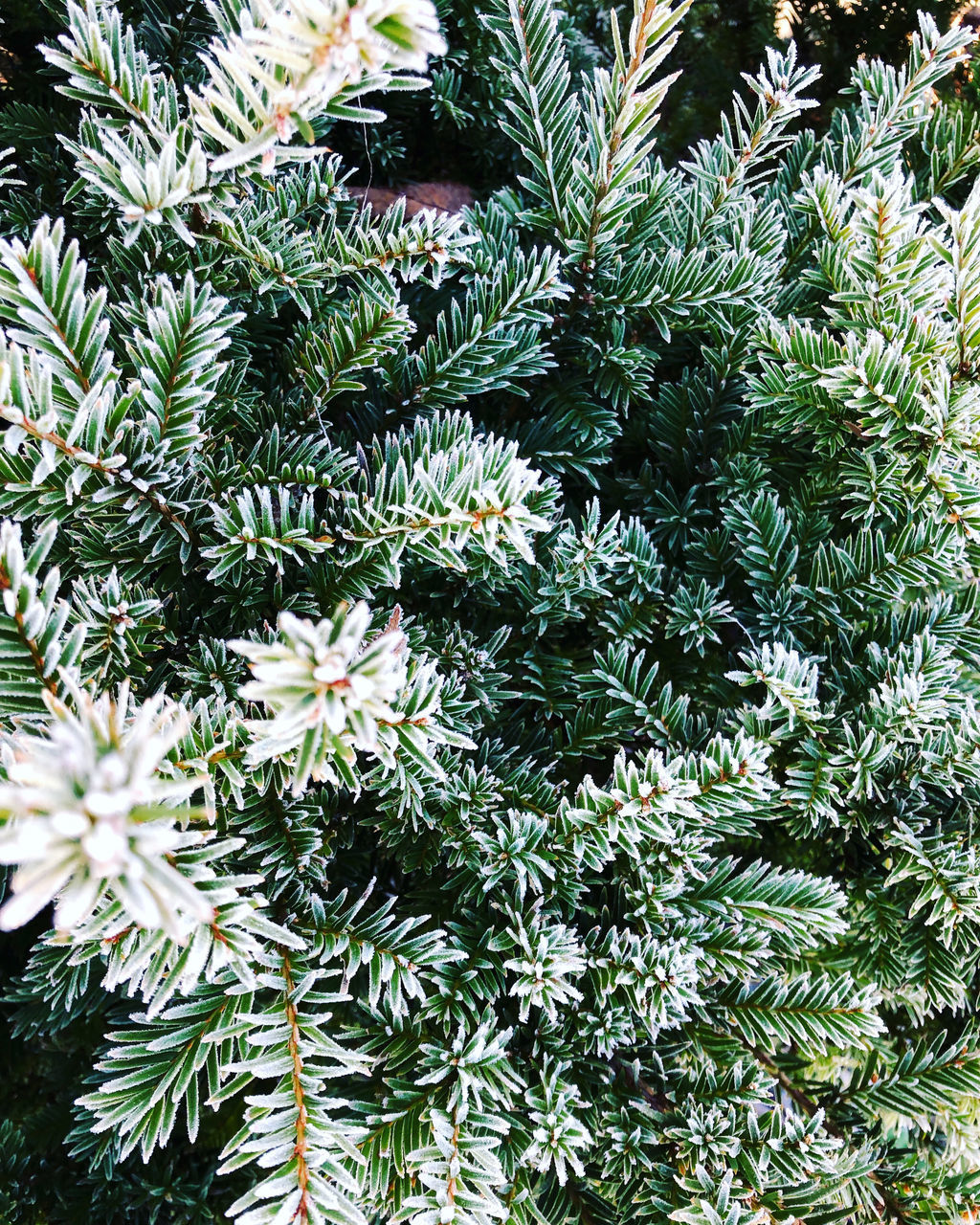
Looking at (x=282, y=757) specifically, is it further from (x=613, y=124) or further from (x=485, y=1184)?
(x=613, y=124)

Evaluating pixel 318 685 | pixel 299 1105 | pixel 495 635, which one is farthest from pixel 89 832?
pixel 495 635

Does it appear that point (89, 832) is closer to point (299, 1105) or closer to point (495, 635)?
point (299, 1105)

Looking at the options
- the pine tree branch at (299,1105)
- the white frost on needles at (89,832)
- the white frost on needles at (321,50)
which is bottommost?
the pine tree branch at (299,1105)

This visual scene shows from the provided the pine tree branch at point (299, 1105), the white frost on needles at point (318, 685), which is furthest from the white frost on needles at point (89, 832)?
the pine tree branch at point (299, 1105)

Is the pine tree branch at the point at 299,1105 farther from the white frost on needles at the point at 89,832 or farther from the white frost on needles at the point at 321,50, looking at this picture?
the white frost on needles at the point at 321,50

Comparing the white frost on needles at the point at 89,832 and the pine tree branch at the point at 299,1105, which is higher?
the white frost on needles at the point at 89,832

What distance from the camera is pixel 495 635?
0.80 m

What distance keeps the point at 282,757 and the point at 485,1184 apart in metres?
0.35

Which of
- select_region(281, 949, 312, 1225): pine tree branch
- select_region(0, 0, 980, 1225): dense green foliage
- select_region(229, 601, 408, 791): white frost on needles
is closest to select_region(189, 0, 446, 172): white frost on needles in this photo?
select_region(0, 0, 980, 1225): dense green foliage

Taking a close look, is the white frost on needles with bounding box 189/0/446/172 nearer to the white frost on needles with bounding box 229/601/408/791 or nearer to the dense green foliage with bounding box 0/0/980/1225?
the dense green foliage with bounding box 0/0/980/1225

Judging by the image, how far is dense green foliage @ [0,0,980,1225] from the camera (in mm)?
514

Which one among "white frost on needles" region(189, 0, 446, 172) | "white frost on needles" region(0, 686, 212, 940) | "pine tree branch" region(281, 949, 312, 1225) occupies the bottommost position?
"pine tree branch" region(281, 949, 312, 1225)

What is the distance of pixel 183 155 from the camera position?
0.56 metres

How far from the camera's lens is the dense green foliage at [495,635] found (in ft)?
1.69
